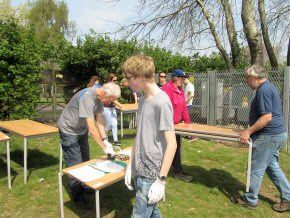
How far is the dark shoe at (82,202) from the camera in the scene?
3613 mm

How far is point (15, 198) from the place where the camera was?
4004 mm

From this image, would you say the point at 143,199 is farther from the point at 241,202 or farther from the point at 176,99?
the point at 176,99

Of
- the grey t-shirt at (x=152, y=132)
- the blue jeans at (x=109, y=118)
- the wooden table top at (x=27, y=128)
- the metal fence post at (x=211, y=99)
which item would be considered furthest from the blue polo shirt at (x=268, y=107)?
the metal fence post at (x=211, y=99)

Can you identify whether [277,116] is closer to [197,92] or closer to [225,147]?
[225,147]

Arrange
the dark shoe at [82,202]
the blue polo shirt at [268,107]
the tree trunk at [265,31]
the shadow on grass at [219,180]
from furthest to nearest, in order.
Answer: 1. the tree trunk at [265,31]
2. the shadow on grass at [219,180]
3. the dark shoe at [82,202]
4. the blue polo shirt at [268,107]

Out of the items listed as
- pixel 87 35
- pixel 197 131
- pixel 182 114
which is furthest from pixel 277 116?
pixel 87 35

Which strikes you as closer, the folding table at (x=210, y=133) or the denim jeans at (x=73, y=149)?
the denim jeans at (x=73, y=149)

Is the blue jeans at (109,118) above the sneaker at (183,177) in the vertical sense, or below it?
above

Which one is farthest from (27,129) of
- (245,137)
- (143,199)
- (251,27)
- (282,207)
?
(251,27)

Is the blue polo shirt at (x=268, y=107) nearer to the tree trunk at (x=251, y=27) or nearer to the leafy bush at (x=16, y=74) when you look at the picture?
the tree trunk at (x=251, y=27)

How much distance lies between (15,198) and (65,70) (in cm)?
720

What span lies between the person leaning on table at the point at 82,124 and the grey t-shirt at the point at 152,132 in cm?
94

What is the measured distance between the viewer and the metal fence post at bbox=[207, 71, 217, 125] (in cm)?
847

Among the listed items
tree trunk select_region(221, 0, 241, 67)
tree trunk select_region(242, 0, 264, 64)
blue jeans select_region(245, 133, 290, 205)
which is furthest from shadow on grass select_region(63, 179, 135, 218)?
tree trunk select_region(221, 0, 241, 67)
